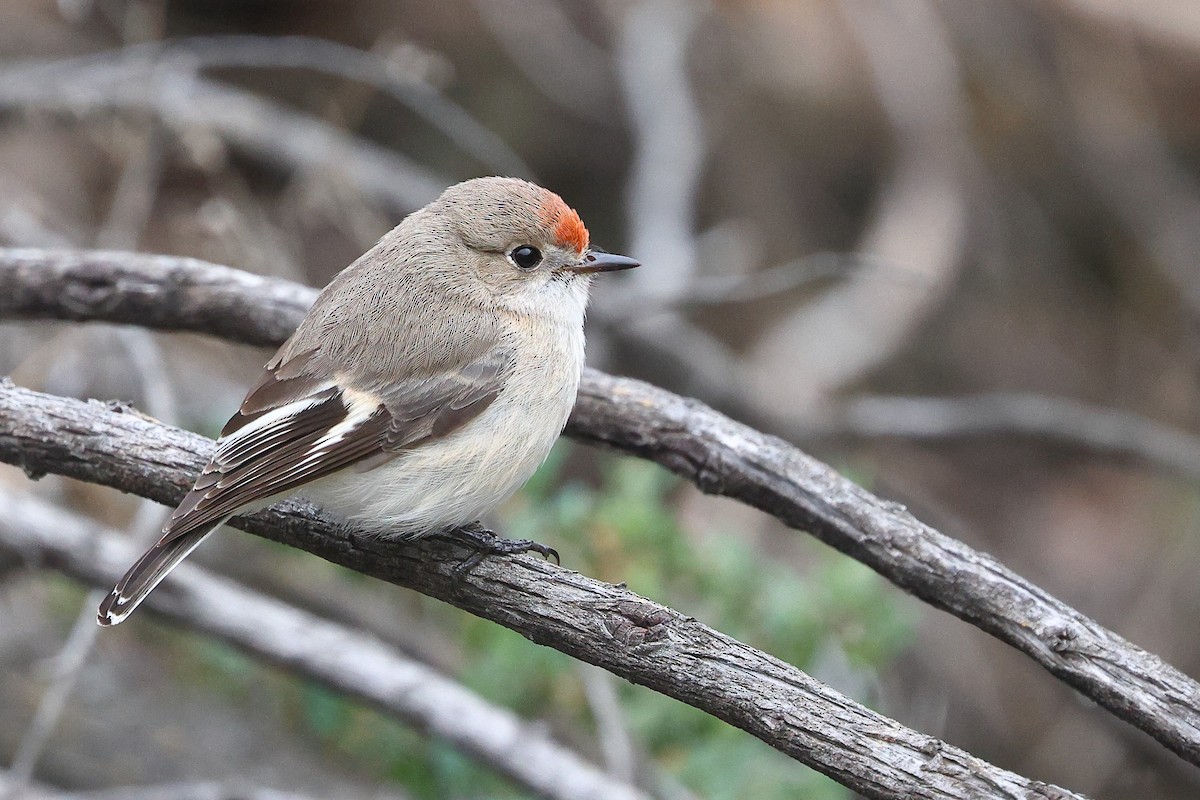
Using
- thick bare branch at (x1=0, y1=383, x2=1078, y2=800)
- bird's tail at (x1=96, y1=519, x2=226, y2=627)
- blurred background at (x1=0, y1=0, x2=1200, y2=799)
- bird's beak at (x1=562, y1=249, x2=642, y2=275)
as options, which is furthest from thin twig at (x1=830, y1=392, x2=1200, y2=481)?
bird's tail at (x1=96, y1=519, x2=226, y2=627)

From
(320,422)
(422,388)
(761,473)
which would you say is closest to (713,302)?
(761,473)

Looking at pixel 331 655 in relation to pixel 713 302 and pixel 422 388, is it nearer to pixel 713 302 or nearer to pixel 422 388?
pixel 422 388

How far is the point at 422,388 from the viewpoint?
10.3 feet

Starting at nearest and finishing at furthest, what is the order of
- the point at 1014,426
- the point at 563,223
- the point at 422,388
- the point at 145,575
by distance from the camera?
the point at 145,575 → the point at 422,388 → the point at 563,223 → the point at 1014,426

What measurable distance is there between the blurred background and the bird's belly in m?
1.04

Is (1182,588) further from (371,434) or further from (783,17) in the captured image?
(371,434)

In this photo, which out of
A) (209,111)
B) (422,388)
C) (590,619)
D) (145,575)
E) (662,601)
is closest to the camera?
(590,619)

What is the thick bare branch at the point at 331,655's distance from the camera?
3791 mm

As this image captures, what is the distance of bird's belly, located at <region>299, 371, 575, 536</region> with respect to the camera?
2961 mm

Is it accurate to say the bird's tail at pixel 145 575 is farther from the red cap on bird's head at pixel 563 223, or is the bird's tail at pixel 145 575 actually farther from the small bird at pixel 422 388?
the red cap on bird's head at pixel 563 223

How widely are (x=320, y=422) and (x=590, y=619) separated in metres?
0.93

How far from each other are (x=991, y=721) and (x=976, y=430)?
187cm

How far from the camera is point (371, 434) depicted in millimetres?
3020

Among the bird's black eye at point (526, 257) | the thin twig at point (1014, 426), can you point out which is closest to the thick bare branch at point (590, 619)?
the bird's black eye at point (526, 257)
